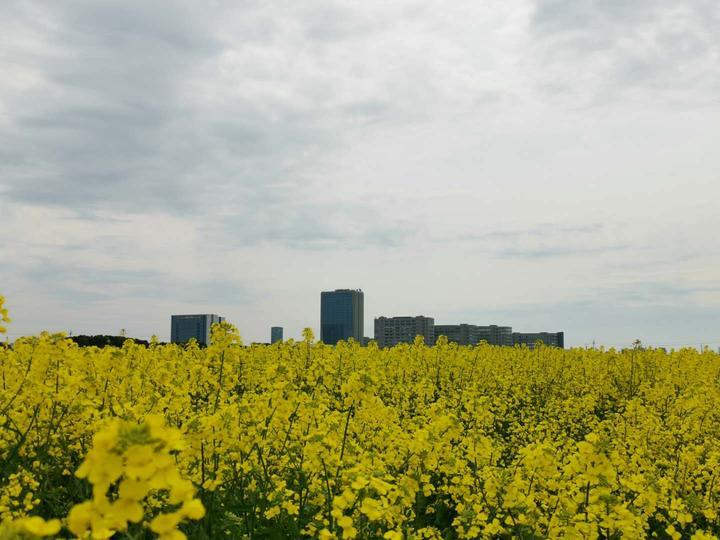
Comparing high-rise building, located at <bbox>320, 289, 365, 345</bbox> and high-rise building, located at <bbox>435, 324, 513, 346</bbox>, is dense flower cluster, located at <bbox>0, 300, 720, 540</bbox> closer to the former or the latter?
high-rise building, located at <bbox>435, 324, 513, 346</bbox>

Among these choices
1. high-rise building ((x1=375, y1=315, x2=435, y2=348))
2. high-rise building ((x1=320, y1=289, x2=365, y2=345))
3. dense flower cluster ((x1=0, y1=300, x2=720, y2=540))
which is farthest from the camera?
high-rise building ((x1=320, y1=289, x2=365, y2=345))

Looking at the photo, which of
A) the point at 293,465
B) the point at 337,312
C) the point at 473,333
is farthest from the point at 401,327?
the point at 337,312

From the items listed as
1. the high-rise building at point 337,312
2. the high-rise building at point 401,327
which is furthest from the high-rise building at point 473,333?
the high-rise building at point 337,312

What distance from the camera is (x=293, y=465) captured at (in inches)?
241

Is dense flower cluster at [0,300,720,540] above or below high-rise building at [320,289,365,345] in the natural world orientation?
below

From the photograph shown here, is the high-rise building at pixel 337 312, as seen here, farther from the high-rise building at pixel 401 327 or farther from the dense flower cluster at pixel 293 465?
the dense flower cluster at pixel 293 465

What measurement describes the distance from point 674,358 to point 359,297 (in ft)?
310

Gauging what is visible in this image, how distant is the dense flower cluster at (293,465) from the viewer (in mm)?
2104

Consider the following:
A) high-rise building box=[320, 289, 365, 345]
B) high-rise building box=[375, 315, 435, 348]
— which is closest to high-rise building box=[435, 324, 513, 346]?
high-rise building box=[375, 315, 435, 348]

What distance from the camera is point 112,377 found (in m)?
8.20

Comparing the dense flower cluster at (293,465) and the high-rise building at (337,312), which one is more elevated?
the high-rise building at (337,312)

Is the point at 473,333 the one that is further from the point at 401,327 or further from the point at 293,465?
the point at 293,465

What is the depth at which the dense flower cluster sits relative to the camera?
82.8 inches

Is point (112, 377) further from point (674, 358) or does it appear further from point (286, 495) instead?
point (674, 358)
